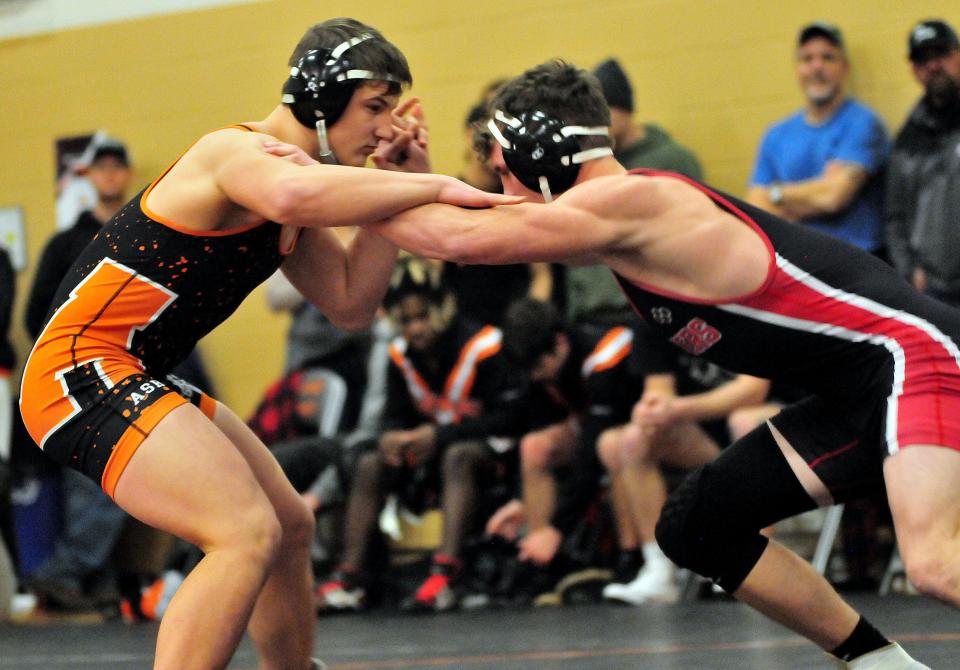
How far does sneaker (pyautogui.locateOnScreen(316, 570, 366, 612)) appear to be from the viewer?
680 cm

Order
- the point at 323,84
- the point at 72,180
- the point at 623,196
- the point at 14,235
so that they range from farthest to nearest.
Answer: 1. the point at 14,235
2. the point at 72,180
3. the point at 323,84
4. the point at 623,196

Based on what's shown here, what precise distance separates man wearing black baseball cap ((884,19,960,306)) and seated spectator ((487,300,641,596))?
1.19 metres

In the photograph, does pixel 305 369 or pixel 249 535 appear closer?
pixel 249 535

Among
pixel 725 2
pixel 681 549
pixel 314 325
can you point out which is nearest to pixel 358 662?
pixel 681 549

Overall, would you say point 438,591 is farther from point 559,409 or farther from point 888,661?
point 888,661

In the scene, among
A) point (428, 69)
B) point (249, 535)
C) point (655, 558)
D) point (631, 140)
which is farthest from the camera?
point (428, 69)

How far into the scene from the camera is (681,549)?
3.72 metres

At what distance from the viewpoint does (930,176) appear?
20.4 ft

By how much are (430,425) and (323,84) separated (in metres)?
3.65

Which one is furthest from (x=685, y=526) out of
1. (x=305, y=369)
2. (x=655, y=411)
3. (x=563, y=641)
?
(x=305, y=369)

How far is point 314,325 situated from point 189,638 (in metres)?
4.61

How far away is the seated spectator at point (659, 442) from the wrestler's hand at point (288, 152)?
123 inches

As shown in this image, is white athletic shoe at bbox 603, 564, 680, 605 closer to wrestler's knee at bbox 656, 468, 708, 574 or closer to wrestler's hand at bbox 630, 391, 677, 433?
wrestler's hand at bbox 630, 391, 677, 433

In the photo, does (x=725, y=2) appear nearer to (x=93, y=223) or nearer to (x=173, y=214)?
(x=93, y=223)
